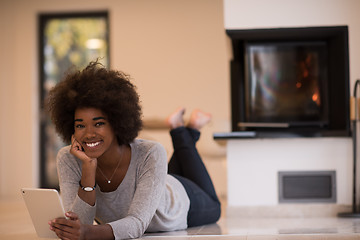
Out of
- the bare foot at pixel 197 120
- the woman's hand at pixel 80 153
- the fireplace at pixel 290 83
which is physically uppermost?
the fireplace at pixel 290 83

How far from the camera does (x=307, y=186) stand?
3838 millimetres

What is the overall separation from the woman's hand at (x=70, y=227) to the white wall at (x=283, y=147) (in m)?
1.84

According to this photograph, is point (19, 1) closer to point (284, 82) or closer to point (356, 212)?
point (284, 82)

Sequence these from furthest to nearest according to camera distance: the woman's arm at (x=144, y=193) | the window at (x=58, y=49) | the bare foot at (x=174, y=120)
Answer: the window at (x=58, y=49)
the bare foot at (x=174, y=120)
the woman's arm at (x=144, y=193)

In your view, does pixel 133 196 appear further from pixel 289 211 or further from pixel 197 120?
pixel 289 211

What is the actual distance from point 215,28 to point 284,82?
264cm

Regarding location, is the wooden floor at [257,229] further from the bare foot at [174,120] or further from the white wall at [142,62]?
the white wall at [142,62]

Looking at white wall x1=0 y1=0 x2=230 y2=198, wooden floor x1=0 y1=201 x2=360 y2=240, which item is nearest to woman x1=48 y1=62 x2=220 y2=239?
wooden floor x1=0 y1=201 x2=360 y2=240

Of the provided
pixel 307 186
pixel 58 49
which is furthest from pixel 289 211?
pixel 58 49

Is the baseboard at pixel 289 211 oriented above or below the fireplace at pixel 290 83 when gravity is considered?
below

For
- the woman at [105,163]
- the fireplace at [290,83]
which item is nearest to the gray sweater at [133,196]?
the woman at [105,163]

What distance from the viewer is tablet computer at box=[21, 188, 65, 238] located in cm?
214

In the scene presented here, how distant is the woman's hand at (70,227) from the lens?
2117 millimetres

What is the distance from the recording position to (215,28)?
649cm
